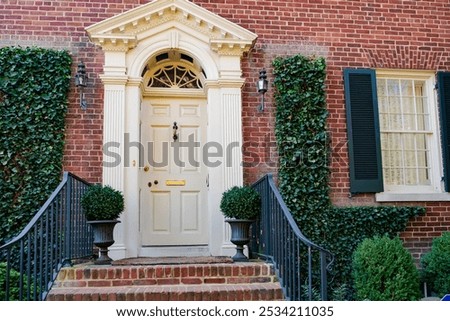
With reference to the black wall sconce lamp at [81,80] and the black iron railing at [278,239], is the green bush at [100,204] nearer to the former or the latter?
the black wall sconce lamp at [81,80]

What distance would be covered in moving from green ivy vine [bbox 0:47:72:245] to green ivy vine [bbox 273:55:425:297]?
3038 millimetres

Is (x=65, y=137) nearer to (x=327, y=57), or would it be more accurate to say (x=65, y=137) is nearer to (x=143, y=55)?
(x=143, y=55)

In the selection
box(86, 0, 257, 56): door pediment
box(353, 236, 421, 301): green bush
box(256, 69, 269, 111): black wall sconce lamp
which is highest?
box(86, 0, 257, 56): door pediment

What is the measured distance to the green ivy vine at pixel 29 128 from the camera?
619cm

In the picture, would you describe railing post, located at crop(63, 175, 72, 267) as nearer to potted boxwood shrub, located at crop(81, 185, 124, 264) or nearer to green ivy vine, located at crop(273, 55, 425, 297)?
potted boxwood shrub, located at crop(81, 185, 124, 264)

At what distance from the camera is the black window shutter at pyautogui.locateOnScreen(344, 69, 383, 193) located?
6918 mm

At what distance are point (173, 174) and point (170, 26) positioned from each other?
2113 mm

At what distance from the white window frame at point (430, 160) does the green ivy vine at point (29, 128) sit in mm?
4588

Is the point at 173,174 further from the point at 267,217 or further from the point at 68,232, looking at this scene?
the point at 68,232

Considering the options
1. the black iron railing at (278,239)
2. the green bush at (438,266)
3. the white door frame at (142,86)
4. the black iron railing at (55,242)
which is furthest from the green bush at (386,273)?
the black iron railing at (55,242)

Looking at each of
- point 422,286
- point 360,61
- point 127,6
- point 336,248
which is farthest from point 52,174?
point 422,286

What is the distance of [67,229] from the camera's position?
16.7 ft

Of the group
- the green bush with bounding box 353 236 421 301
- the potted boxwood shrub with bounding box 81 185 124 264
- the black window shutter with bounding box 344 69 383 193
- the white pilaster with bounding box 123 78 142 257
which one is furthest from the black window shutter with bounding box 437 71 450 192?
the potted boxwood shrub with bounding box 81 185 124 264

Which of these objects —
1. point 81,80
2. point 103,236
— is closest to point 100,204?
point 103,236
